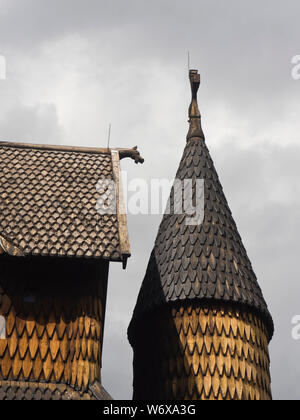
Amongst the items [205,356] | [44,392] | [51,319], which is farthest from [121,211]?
[44,392]

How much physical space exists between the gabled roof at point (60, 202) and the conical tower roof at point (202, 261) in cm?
223

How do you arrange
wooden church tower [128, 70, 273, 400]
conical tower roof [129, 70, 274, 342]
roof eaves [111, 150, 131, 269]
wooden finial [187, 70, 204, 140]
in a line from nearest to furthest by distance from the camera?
roof eaves [111, 150, 131, 269] < wooden church tower [128, 70, 273, 400] < conical tower roof [129, 70, 274, 342] < wooden finial [187, 70, 204, 140]

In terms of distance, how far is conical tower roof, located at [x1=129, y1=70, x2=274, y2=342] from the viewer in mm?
18703

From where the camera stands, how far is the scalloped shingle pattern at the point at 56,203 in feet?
51.3

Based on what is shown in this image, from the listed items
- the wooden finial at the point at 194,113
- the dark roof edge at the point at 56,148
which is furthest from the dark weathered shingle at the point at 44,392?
the wooden finial at the point at 194,113

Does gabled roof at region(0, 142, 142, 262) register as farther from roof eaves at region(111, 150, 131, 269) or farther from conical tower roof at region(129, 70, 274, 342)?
conical tower roof at region(129, 70, 274, 342)

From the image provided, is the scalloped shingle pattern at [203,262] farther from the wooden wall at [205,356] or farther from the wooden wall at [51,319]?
the wooden wall at [51,319]

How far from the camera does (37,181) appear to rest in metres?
17.9

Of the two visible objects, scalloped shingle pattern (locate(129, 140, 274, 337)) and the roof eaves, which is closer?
the roof eaves

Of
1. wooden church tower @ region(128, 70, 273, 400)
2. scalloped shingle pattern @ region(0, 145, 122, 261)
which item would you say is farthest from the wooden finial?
scalloped shingle pattern @ region(0, 145, 122, 261)

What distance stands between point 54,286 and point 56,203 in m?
2.17

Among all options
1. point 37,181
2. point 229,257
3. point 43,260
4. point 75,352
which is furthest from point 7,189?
point 229,257

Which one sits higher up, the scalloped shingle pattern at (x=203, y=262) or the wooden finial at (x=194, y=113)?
the wooden finial at (x=194, y=113)

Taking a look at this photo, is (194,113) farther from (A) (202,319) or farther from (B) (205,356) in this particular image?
(B) (205,356)
